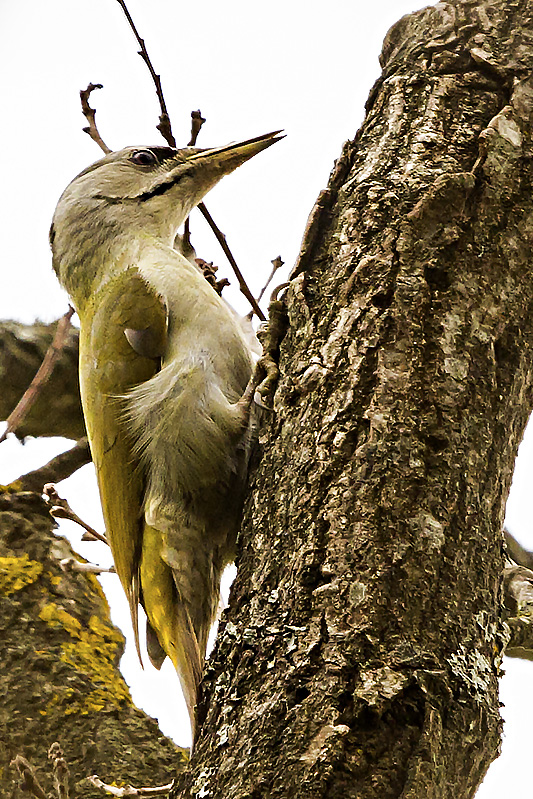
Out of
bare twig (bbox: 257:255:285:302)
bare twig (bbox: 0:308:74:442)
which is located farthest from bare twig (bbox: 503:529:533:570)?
bare twig (bbox: 0:308:74:442)

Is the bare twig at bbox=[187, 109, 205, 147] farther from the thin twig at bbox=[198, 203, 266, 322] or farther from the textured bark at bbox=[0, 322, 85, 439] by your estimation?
the textured bark at bbox=[0, 322, 85, 439]

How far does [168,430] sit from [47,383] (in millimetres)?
1258

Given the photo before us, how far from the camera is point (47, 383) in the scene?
360cm

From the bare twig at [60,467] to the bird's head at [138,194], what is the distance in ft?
2.27

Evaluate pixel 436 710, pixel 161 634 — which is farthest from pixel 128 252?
pixel 436 710

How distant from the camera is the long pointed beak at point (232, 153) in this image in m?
3.05

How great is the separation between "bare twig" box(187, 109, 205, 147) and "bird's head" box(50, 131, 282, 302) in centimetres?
4

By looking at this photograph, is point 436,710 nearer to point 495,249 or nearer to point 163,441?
point 495,249

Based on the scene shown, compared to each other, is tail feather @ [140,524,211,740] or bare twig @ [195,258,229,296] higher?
bare twig @ [195,258,229,296]

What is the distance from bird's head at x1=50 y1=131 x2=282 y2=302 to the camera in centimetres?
322

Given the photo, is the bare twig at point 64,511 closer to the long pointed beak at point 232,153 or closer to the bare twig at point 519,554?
the long pointed beak at point 232,153

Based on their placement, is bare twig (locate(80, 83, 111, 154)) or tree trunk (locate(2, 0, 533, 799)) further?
bare twig (locate(80, 83, 111, 154))

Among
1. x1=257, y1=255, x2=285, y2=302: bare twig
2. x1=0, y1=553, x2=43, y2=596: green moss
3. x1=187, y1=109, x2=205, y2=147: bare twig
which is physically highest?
x1=187, y1=109, x2=205, y2=147: bare twig

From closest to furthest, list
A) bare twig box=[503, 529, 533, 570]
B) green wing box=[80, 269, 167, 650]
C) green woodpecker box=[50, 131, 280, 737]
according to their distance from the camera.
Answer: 1. green woodpecker box=[50, 131, 280, 737]
2. green wing box=[80, 269, 167, 650]
3. bare twig box=[503, 529, 533, 570]
